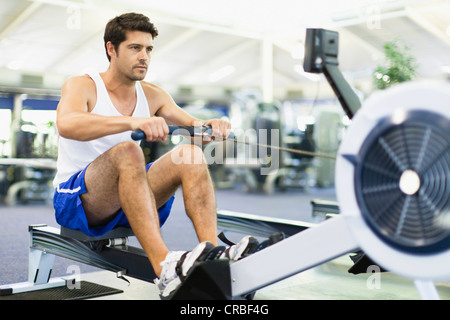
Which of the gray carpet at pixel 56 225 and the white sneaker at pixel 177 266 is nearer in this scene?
the white sneaker at pixel 177 266

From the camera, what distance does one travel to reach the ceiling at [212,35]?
6.92 meters

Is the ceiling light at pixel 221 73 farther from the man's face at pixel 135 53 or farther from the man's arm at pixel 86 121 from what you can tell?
the man's arm at pixel 86 121

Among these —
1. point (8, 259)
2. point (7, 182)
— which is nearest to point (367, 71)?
A: point (7, 182)

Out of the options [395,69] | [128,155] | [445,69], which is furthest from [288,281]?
[445,69]

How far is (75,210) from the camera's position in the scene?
167 cm

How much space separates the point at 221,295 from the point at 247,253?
141mm

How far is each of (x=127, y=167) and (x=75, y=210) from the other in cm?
31

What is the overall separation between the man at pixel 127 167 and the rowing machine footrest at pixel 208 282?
3 cm

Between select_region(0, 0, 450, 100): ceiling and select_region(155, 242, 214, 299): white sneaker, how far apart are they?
18.4 ft

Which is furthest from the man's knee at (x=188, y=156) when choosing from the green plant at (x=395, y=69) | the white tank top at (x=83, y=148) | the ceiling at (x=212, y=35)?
the ceiling at (x=212, y=35)

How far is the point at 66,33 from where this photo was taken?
308 inches

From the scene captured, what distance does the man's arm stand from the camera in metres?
1.38

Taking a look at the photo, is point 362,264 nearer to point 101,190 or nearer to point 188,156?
point 188,156
